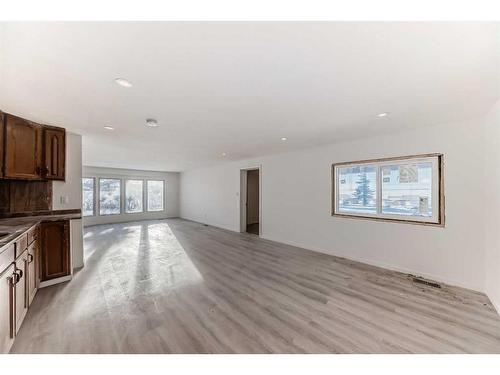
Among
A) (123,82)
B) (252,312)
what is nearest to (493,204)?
(252,312)

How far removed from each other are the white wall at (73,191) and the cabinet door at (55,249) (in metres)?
0.37

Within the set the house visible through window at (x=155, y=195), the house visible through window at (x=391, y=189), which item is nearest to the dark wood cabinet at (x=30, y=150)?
the house visible through window at (x=391, y=189)

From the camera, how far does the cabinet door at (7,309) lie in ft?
4.97

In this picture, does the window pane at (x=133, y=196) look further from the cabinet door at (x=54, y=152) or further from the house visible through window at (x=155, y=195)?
the cabinet door at (x=54, y=152)

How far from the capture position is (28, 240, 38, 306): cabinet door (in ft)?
7.41

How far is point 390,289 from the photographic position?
2715mm

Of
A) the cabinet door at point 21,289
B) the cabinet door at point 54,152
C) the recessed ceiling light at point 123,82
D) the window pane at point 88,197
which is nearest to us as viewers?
the recessed ceiling light at point 123,82

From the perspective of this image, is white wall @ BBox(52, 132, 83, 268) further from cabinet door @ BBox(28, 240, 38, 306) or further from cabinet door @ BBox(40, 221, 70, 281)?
cabinet door @ BBox(28, 240, 38, 306)

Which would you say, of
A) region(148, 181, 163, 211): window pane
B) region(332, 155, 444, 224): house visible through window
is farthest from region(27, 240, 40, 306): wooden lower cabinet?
Result: region(148, 181, 163, 211): window pane

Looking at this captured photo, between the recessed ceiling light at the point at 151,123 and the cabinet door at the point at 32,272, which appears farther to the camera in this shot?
the recessed ceiling light at the point at 151,123

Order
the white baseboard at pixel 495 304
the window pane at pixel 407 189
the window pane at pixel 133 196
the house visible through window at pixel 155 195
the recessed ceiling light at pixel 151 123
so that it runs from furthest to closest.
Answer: the house visible through window at pixel 155 195 → the window pane at pixel 133 196 → the window pane at pixel 407 189 → the recessed ceiling light at pixel 151 123 → the white baseboard at pixel 495 304

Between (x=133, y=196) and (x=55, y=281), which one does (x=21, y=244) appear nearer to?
(x=55, y=281)

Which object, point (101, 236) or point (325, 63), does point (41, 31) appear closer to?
point (325, 63)
